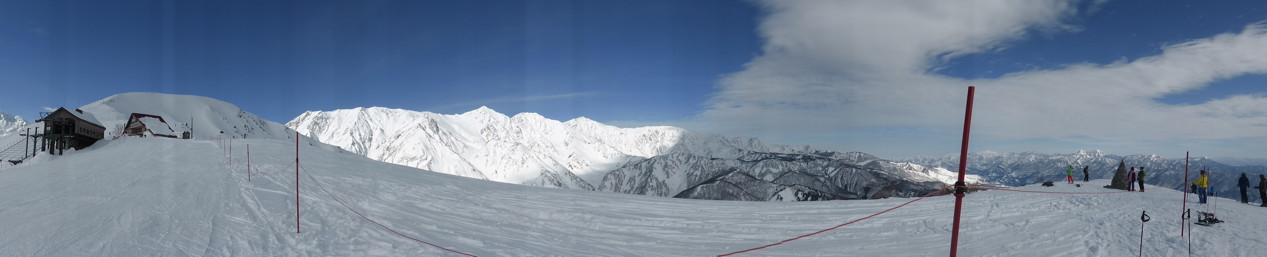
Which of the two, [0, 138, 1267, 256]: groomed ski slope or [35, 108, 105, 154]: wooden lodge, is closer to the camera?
[0, 138, 1267, 256]: groomed ski slope

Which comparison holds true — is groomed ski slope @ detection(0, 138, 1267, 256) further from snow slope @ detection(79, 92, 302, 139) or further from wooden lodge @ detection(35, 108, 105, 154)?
snow slope @ detection(79, 92, 302, 139)

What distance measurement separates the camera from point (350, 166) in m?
29.7

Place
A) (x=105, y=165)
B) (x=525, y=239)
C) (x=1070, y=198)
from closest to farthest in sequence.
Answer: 1. (x=525, y=239)
2. (x=1070, y=198)
3. (x=105, y=165)

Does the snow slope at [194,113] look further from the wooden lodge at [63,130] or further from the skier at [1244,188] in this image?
the skier at [1244,188]

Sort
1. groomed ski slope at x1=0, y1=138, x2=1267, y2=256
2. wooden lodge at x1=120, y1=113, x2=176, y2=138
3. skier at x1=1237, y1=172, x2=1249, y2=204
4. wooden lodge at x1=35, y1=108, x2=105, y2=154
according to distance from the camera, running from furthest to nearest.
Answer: wooden lodge at x1=120, y1=113, x2=176, y2=138 → wooden lodge at x1=35, y1=108, x2=105, y2=154 → skier at x1=1237, y1=172, x2=1249, y2=204 → groomed ski slope at x1=0, y1=138, x2=1267, y2=256

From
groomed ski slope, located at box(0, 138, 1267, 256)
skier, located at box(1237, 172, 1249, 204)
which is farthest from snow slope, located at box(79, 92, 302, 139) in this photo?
skier, located at box(1237, 172, 1249, 204)

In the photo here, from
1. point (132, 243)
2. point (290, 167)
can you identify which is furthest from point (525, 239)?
point (290, 167)

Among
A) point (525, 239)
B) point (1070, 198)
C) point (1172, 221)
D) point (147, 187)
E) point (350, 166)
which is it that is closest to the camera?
point (525, 239)

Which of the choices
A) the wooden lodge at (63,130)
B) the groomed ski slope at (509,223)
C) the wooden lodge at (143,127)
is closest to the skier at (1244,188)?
the groomed ski slope at (509,223)

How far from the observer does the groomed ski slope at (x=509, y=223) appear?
10.8 m

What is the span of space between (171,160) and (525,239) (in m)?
27.3

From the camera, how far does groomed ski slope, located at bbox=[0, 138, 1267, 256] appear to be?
10.8 meters

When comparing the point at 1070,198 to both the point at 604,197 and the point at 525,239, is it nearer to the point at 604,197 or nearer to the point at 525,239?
the point at 604,197

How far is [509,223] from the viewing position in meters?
15.1
